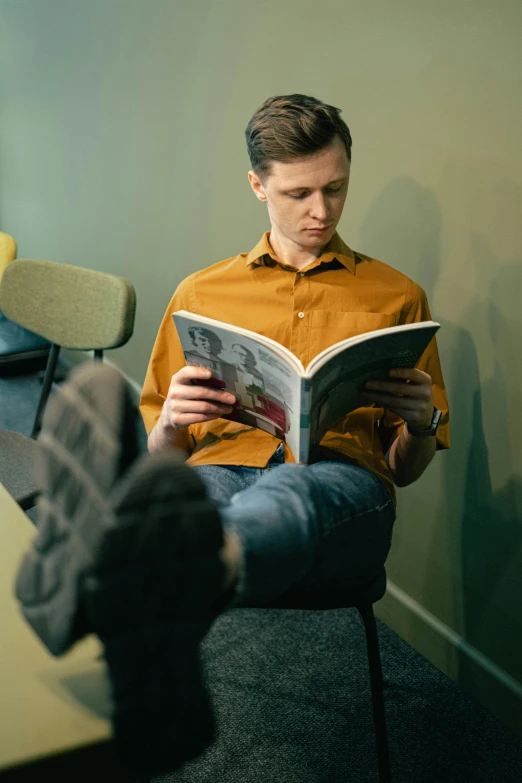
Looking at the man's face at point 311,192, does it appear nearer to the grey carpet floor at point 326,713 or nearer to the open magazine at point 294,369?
the open magazine at point 294,369

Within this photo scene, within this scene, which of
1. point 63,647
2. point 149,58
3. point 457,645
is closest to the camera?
point 63,647

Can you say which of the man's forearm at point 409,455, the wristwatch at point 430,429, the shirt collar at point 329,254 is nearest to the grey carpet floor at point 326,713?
the man's forearm at point 409,455

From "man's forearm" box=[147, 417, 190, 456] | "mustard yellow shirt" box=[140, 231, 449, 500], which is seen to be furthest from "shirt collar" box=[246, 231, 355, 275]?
"man's forearm" box=[147, 417, 190, 456]

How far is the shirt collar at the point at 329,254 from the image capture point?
54.2 inches

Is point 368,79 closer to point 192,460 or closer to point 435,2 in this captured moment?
point 435,2

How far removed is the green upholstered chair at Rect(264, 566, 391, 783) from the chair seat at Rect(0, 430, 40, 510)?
51 centimetres

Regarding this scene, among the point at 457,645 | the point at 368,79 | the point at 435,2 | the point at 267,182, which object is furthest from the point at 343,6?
the point at 457,645

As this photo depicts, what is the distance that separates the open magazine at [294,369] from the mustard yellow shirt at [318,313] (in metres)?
0.18

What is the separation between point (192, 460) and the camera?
1392 mm

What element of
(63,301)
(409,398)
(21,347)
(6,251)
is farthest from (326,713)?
(6,251)

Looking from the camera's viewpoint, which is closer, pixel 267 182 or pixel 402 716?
pixel 267 182

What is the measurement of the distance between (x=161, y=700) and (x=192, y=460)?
0.75 meters

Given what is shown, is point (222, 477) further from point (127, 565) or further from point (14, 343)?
point (14, 343)

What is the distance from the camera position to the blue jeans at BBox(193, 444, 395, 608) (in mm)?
829
